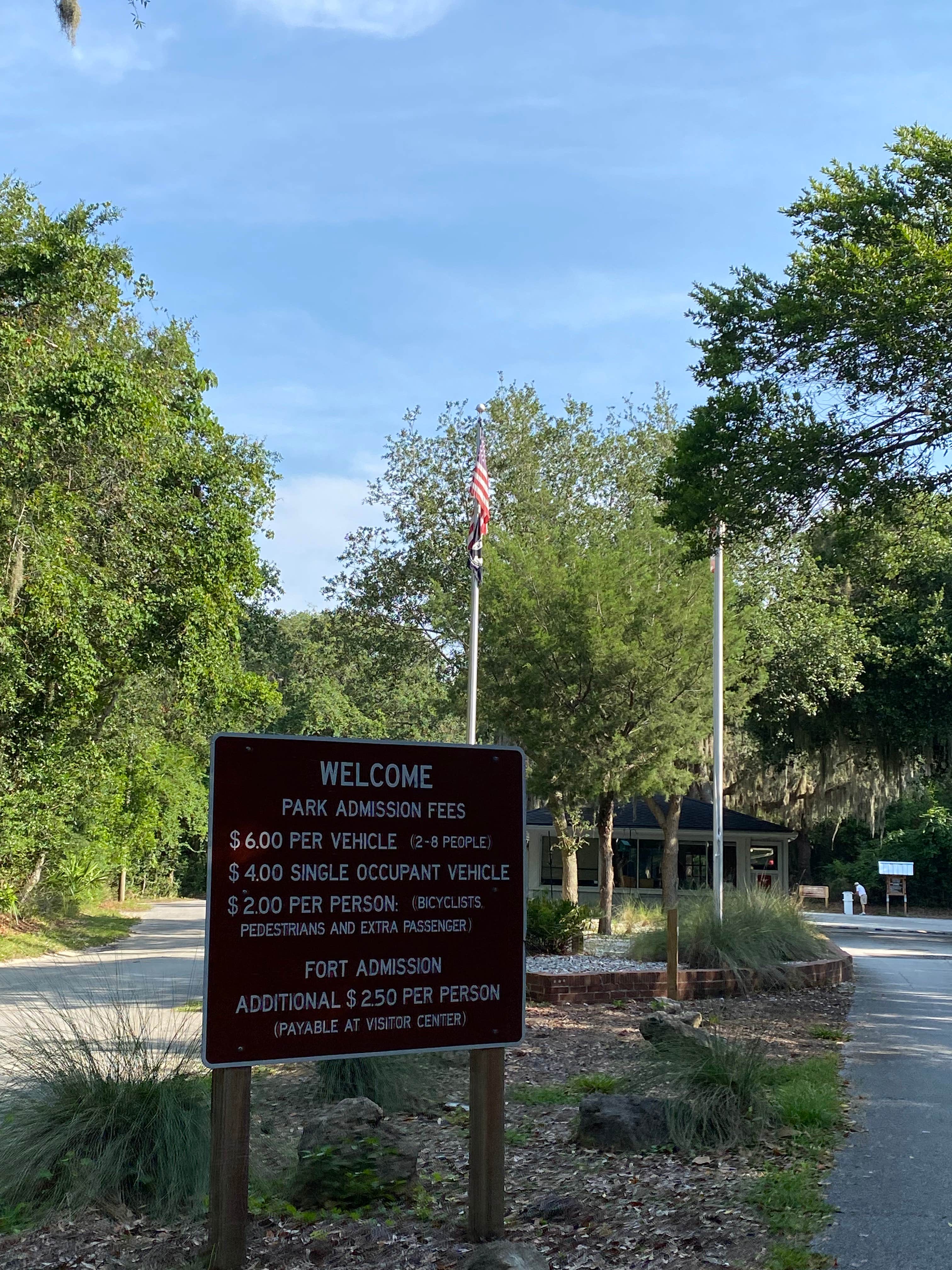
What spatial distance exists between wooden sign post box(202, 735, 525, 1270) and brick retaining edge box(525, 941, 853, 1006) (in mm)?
7213

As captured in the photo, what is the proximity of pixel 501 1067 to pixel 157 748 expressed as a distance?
2127cm

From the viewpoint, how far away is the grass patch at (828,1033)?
10.9 m

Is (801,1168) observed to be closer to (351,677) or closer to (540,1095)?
(540,1095)

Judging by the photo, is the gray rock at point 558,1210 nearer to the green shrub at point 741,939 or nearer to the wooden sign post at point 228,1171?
the wooden sign post at point 228,1171

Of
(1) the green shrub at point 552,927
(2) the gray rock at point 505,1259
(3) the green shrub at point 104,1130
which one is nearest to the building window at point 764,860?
(1) the green shrub at point 552,927

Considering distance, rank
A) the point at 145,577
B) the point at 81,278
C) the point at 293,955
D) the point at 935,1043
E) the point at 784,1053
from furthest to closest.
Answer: the point at 145,577
the point at 81,278
the point at 935,1043
the point at 784,1053
the point at 293,955

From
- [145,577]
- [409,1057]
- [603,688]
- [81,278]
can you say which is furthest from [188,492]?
[409,1057]

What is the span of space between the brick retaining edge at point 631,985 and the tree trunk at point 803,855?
3237 centimetres

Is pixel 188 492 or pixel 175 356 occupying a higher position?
pixel 175 356

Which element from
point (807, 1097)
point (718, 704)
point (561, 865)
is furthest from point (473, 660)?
point (561, 865)

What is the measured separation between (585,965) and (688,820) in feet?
78.7

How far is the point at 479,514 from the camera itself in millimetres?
19469

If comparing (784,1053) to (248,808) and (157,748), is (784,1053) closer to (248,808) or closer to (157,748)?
(248,808)

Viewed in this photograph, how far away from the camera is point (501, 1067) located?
16.9 ft
